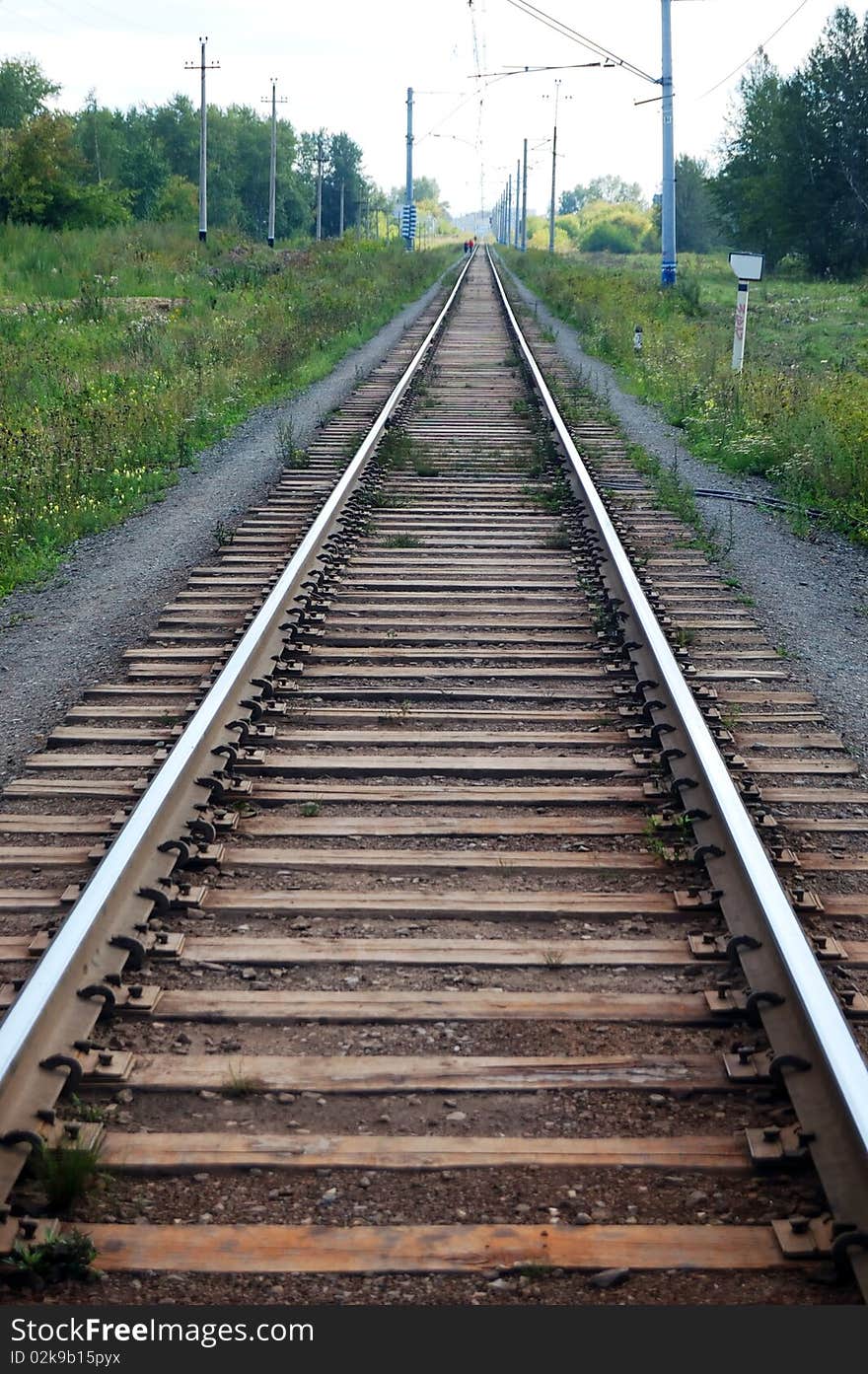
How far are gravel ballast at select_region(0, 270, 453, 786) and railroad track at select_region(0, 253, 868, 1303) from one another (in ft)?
0.87

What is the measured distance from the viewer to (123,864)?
11.9ft

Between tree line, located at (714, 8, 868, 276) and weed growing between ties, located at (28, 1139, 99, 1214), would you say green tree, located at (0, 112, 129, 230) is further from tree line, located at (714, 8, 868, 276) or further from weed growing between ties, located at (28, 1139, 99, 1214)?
weed growing between ties, located at (28, 1139, 99, 1214)

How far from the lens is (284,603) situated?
646cm

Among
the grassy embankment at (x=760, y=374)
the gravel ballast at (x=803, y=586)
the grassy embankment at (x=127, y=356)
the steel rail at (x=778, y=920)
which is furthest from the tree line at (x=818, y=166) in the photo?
the steel rail at (x=778, y=920)

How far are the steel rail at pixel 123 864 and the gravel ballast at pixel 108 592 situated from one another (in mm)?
782

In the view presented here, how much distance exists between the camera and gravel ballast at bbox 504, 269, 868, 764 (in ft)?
19.4

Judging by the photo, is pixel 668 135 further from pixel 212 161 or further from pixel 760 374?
pixel 212 161

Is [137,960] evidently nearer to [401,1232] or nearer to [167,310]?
[401,1232]

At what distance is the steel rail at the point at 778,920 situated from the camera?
2.59m

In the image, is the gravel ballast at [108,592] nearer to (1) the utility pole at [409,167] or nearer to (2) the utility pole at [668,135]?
(2) the utility pole at [668,135]

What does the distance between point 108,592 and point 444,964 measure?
187 inches

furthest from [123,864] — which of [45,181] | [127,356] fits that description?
[45,181]

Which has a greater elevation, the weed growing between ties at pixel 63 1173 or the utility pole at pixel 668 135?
the utility pole at pixel 668 135

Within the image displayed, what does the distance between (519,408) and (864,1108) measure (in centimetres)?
1170
